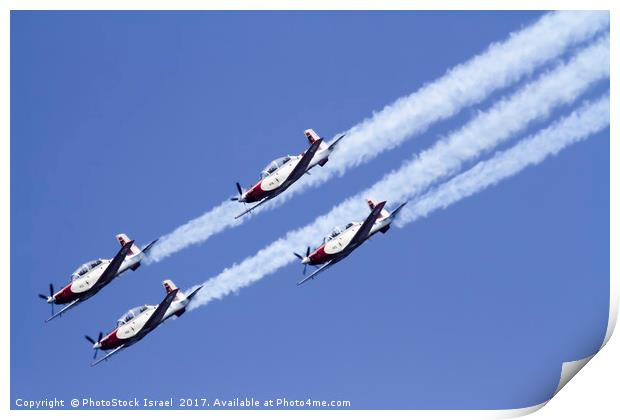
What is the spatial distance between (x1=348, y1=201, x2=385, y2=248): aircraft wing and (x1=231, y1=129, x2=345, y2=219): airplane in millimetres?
968

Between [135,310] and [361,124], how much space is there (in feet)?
13.3

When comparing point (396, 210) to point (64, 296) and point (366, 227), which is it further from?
point (64, 296)

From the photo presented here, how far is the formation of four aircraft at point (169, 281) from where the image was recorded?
2319 centimetres

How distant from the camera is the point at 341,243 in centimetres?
2336

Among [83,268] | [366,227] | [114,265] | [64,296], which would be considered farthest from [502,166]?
[64,296]

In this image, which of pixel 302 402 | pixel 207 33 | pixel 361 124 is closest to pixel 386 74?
pixel 361 124

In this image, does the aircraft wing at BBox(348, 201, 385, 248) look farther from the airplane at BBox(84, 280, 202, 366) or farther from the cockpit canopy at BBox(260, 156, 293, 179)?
the airplane at BBox(84, 280, 202, 366)

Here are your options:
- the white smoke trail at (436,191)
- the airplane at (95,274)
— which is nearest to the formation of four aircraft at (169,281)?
the airplane at (95,274)

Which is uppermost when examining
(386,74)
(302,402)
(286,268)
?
(386,74)

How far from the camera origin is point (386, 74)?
23.2 metres

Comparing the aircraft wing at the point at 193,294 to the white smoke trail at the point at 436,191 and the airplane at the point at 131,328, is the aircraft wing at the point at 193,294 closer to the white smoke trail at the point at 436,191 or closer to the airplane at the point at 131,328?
the white smoke trail at the point at 436,191

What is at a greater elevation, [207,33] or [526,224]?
[207,33]

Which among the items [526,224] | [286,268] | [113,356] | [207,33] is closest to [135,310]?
[113,356]

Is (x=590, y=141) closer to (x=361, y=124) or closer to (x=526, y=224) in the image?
(x=526, y=224)
